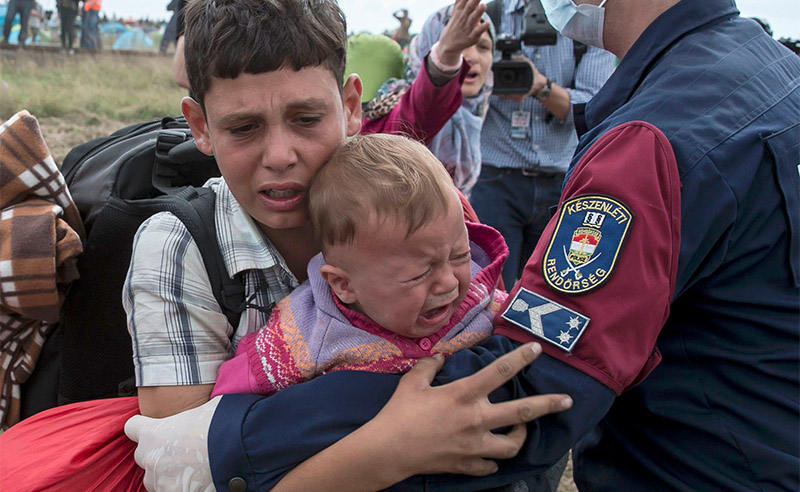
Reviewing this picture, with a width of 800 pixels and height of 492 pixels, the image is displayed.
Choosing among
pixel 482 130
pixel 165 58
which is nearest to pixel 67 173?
pixel 482 130

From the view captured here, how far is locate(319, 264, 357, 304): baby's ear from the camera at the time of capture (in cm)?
155

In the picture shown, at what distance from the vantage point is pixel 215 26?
5.12 ft

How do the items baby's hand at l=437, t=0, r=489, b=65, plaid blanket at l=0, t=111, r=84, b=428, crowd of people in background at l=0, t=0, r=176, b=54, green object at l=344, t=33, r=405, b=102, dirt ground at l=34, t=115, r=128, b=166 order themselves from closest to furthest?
1. plaid blanket at l=0, t=111, r=84, b=428
2. baby's hand at l=437, t=0, r=489, b=65
3. green object at l=344, t=33, r=405, b=102
4. dirt ground at l=34, t=115, r=128, b=166
5. crowd of people in background at l=0, t=0, r=176, b=54

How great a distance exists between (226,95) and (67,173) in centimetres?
85

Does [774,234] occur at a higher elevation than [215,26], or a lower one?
lower

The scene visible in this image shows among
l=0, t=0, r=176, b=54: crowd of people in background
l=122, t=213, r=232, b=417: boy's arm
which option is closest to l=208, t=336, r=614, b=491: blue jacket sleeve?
l=122, t=213, r=232, b=417: boy's arm

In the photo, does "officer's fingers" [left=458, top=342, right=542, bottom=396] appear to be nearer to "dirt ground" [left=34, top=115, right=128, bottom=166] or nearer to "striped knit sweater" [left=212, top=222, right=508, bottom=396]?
"striped knit sweater" [left=212, top=222, right=508, bottom=396]

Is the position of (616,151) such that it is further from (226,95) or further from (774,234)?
(226,95)

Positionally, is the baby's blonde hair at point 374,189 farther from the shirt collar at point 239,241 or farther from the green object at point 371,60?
the green object at point 371,60

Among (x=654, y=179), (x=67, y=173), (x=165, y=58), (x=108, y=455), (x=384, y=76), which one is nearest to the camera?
(x=654, y=179)

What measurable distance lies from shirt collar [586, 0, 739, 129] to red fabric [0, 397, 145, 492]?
1.51 m

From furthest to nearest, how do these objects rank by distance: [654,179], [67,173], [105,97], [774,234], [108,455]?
[105,97] → [67,173] → [108,455] → [774,234] → [654,179]

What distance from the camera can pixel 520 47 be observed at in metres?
3.60

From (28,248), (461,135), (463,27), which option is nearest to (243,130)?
(28,248)
